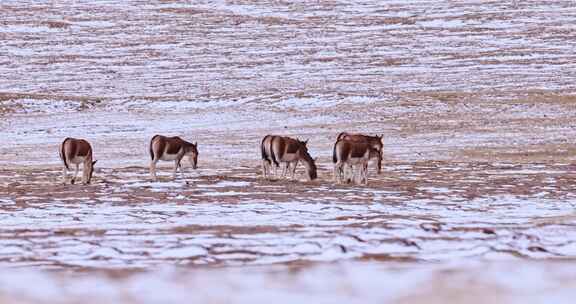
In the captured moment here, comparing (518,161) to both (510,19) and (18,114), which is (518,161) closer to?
(18,114)

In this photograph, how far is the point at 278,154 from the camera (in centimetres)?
1914

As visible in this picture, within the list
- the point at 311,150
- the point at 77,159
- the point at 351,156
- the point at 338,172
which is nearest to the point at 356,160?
the point at 351,156

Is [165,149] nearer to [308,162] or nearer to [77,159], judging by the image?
[77,159]

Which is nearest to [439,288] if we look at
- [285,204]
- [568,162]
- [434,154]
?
[285,204]

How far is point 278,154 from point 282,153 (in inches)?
3.9

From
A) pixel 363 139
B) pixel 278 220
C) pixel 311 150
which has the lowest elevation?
pixel 311 150

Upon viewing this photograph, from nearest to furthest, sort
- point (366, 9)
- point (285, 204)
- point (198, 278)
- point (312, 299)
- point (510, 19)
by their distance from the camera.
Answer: point (312, 299) → point (198, 278) → point (285, 204) → point (510, 19) → point (366, 9)

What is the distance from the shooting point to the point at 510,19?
79.0 m

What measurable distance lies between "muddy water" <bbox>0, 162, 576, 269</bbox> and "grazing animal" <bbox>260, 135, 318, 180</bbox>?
0.72 m

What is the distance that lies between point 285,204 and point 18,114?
86.4ft

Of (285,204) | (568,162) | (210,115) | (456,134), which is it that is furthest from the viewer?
(210,115)

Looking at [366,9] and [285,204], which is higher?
[366,9]

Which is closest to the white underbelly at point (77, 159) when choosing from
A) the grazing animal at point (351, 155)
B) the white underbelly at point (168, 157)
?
the white underbelly at point (168, 157)

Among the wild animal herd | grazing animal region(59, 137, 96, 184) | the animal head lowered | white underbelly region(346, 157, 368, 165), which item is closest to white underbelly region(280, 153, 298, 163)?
the wild animal herd
